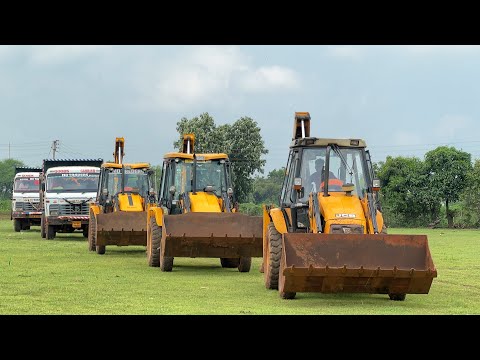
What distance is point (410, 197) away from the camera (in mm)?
70688

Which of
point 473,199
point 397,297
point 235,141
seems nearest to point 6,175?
point 235,141

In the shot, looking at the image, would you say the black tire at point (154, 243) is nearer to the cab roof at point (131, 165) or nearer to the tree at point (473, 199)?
the cab roof at point (131, 165)

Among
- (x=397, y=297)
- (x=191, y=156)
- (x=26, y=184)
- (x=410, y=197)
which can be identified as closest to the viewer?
(x=397, y=297)

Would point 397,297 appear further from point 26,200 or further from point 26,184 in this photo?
point 26,184

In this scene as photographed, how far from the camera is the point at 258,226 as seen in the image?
67.2ft

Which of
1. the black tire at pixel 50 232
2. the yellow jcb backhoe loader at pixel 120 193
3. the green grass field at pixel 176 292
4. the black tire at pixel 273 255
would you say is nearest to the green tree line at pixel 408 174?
the black tire at pixel 50 232

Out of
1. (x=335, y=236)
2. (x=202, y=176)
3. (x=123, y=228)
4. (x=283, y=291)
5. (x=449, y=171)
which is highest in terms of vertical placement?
(x=449, y=171)

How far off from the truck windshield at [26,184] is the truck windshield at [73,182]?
947 centimetres

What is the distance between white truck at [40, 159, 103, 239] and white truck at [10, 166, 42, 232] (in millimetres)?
7809

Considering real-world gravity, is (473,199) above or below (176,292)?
above

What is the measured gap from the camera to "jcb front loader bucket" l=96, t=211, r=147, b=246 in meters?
26.3

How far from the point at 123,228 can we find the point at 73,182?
10.4 meters

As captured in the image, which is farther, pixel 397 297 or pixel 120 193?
pixel 120 193

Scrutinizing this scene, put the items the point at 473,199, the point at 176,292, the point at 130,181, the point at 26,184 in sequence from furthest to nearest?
the point at 473,199
the point at 26,184
the point at 130,181
the point at 176,292
